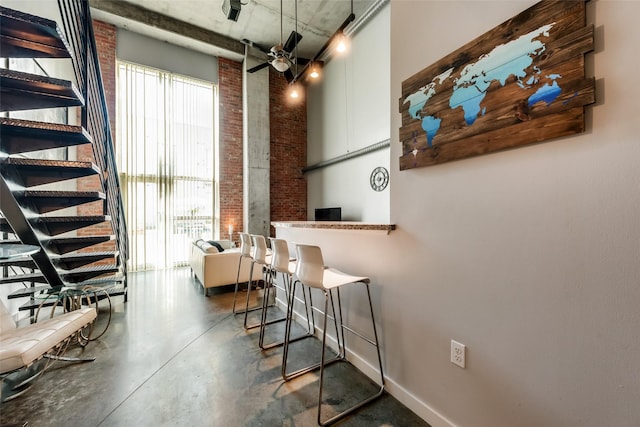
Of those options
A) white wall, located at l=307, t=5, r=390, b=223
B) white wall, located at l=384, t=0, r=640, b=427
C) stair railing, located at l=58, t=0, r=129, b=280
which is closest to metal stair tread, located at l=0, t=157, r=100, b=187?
stair railing, located at l=58, t=0, r=129, b=280

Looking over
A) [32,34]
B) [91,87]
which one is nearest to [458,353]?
[32,34]

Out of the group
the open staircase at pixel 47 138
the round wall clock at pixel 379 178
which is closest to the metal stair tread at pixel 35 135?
the open staircase at pixel 47 138

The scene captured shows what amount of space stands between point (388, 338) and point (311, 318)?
118 cm

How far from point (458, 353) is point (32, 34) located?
307 centimetres

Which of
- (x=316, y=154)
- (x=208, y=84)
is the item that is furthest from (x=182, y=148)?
(x=316, y=154)

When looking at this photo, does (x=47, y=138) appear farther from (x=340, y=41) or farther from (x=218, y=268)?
(x=340, y=41)

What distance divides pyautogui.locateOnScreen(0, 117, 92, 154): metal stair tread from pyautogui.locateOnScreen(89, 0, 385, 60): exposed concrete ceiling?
4639 mm

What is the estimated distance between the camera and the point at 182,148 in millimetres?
6371

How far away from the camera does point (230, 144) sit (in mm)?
6781

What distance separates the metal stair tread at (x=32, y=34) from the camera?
56.4 inches

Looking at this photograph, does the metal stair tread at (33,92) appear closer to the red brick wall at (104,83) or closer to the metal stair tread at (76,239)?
the metal stair tread at (76,239)

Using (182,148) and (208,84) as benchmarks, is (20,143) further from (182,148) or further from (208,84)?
(208,84)

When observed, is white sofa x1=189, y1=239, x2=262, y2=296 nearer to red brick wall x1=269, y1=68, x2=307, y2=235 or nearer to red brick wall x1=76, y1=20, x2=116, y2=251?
red brick wall x1=269, y1=68, x2=307, y2=235

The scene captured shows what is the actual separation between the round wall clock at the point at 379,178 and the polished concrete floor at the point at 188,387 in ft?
11.5
